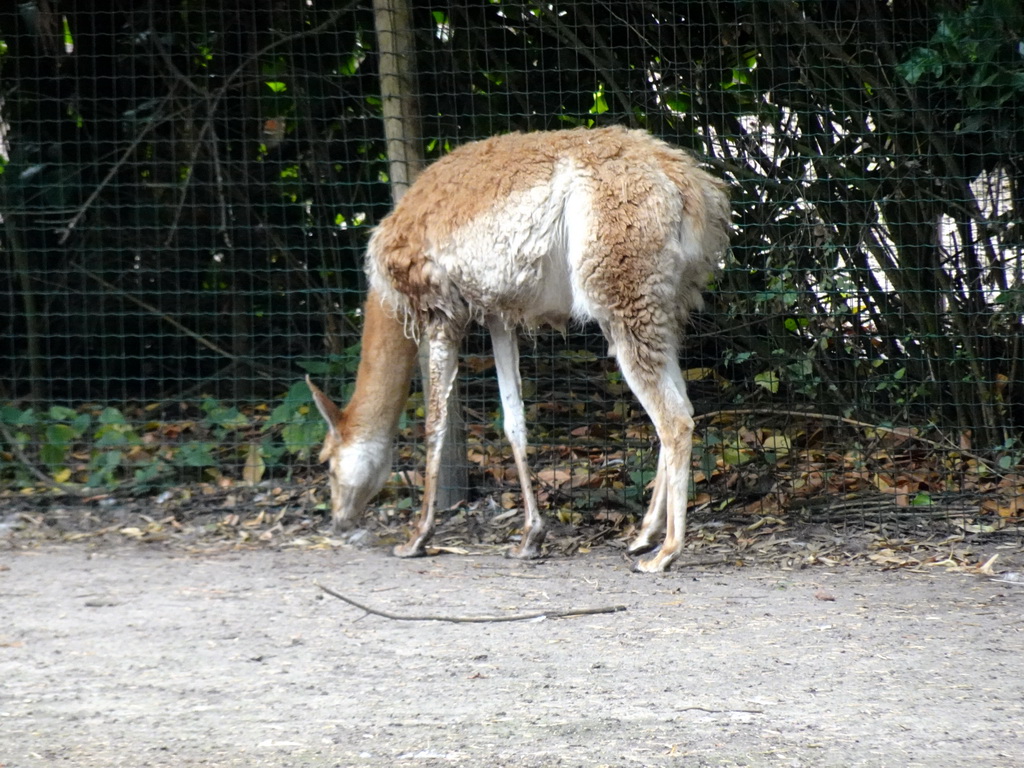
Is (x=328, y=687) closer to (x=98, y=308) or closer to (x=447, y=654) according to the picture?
(x=447, y=654)

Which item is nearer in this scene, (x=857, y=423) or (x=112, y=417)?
(x=857, y=423)

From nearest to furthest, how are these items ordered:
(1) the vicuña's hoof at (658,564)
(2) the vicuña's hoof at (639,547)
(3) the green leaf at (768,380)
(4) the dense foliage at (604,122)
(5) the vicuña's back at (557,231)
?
(5) the vicuña's back at (557,231) → (1) the vicuña's hoof at (658,564) → (2) the vicuña's hoof at (639,547) → (4) the dense foliage at (604,122) → (3) the green leaf at (768,380)

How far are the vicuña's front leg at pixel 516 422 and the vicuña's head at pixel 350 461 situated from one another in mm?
661

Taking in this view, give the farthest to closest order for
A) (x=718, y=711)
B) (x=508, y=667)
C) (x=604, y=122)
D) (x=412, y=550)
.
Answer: (x=604, y=122), (x=412, y=550), (x=508, y=667), (x=718, y=711)

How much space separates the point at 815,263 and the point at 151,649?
371 centimetres

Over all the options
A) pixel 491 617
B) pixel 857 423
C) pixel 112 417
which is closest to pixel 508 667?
pixel 491 617

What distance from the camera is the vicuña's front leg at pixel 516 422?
5.68 m

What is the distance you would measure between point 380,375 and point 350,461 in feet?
1.46

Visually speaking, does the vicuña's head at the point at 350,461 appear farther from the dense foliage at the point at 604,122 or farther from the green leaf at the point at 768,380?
the green leaf at the point at 768,380

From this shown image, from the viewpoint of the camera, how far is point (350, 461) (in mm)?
5957

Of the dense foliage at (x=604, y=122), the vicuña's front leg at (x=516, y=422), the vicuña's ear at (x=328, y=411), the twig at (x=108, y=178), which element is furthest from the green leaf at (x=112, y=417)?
the vicuña's front leg at (x=516, y=422)

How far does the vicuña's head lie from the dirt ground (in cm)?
48

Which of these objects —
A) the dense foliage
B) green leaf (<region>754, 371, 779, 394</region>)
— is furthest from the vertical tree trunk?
green leaf (<region>754, 371, 779, 394</region>)

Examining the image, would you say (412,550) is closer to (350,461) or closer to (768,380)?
(350,461)
